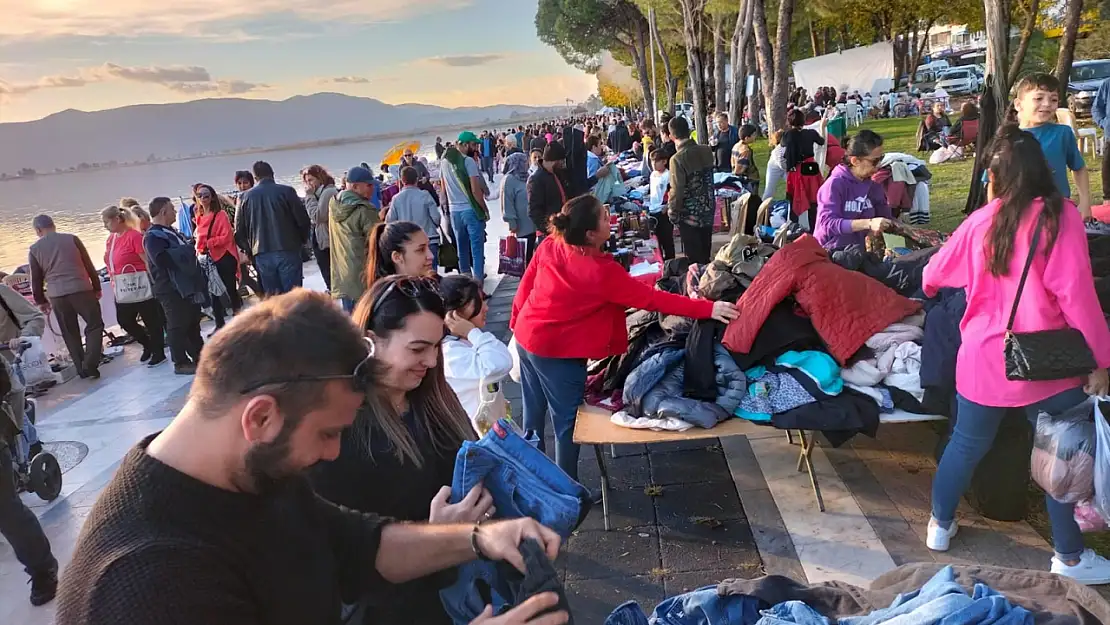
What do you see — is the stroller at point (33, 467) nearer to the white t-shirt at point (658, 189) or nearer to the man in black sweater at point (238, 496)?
the man in black sweater at point (238, 496)

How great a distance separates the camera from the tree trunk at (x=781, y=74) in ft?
50.4

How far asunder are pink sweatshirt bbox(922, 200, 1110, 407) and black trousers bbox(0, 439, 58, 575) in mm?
4374

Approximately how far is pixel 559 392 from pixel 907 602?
6.76 ft

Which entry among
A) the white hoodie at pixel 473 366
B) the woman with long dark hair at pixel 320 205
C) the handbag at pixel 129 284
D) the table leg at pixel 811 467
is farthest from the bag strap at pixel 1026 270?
the handbag at pixel 129 284

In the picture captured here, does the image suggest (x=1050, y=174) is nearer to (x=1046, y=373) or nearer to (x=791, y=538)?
(x=1046, y=373)

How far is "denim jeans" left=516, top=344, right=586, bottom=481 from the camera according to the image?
3.69 meters

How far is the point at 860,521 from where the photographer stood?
358 cm

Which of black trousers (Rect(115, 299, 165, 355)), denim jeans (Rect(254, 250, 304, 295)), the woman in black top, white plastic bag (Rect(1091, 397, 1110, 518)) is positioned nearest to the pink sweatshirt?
white plastic bag (Rect(1091, 397, 1110, 518))

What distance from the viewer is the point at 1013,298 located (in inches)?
106

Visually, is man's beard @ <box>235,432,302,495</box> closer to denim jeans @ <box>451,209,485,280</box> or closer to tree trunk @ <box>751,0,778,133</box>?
denim jeans @ <box>451,209,485,280</box>

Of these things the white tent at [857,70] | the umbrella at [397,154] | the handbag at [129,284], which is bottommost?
the handbag at [129,284]

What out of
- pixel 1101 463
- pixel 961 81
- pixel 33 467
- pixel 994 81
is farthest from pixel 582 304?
pixel 961 81

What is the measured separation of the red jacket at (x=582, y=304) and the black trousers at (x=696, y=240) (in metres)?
3.95

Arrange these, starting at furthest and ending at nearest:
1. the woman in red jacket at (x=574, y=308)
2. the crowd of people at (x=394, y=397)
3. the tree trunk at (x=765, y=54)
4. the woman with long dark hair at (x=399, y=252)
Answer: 1. the tree trunk at (x=765, y=54)
2. the woman with long dark hair at (x=399, y=252)
3. the woman in red jacket at (x=574, y=308)
4. the crowd of people at (x=394, y=397)
